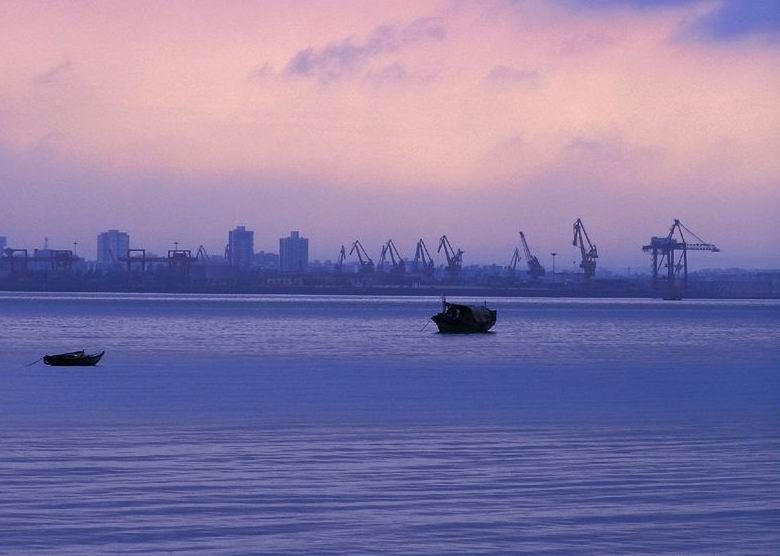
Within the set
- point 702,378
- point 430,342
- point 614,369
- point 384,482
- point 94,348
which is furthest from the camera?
point 430,342

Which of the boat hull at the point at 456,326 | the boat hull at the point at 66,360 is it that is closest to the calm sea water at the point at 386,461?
the boat hull at the point at 66,360

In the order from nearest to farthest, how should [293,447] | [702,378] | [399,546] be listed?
[399,546], [293,447], [702,378]

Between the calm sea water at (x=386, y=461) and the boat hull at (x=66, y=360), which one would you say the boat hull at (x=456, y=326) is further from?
the boat hull at (x=66, y=360)

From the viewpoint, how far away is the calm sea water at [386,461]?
16.5m

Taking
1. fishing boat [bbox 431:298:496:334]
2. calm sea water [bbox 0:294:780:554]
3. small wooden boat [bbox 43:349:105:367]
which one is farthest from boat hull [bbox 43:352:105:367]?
fishing boat [bbox 431:298:496:334]

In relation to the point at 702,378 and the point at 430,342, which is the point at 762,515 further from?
the point at 430,342

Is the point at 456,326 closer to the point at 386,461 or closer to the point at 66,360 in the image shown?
the point at 66,360

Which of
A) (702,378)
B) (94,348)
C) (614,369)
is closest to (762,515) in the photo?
(702,378)

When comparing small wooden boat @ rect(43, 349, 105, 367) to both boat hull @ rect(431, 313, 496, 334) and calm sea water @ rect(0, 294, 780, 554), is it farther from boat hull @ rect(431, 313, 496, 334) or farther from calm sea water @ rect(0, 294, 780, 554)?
boat hull @ rect(431, 313, 496, 334)

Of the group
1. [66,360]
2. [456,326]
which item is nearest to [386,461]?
[66,360]

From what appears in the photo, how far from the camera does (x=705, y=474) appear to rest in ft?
72.2

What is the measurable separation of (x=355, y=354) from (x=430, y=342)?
17.3m

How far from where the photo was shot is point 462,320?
9925 cm

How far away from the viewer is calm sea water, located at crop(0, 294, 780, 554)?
1652 centimetres
